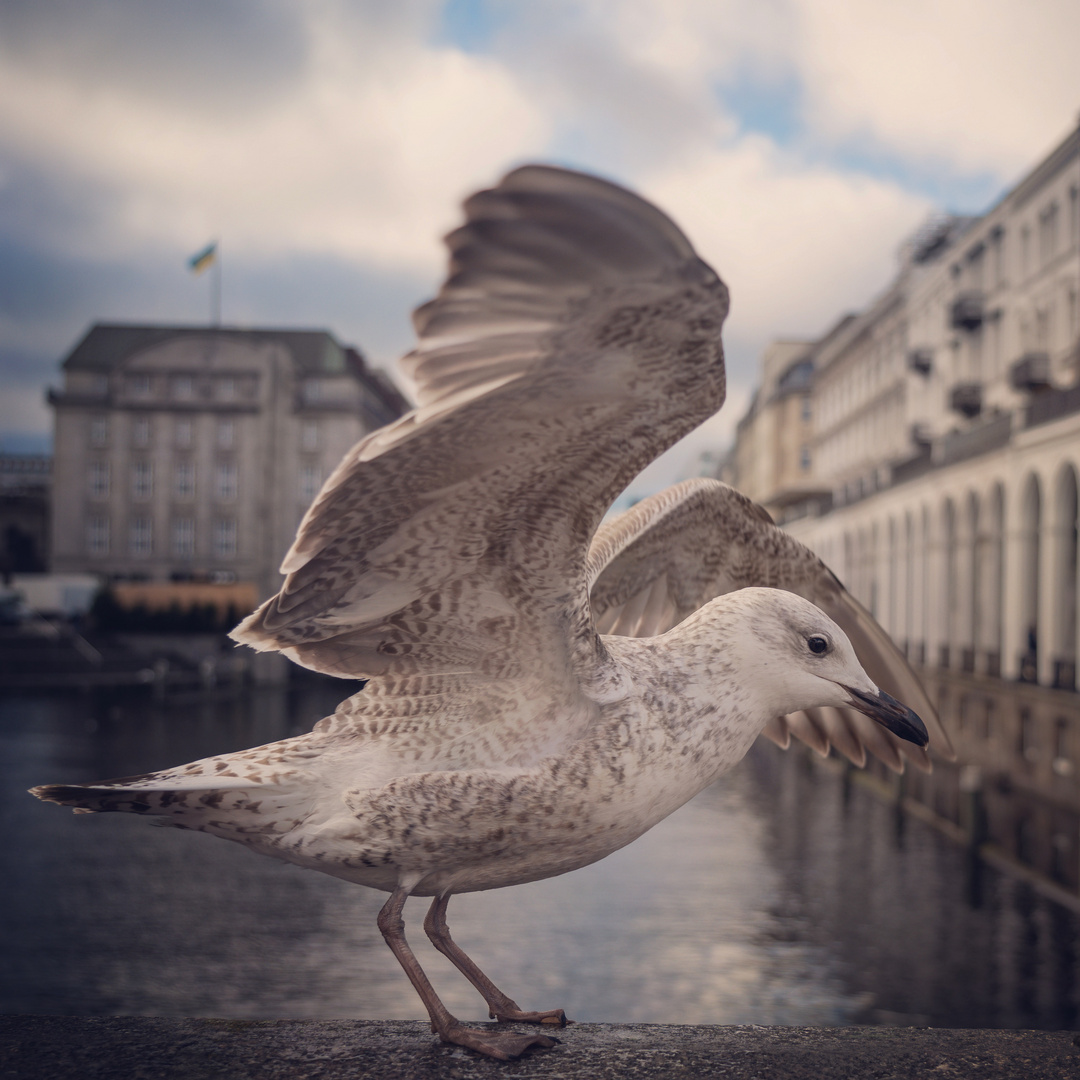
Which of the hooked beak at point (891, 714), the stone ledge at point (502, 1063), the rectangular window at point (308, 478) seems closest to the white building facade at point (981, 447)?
the stone ledge at point (502, 1063)

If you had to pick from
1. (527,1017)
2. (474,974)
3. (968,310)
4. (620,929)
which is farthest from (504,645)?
(968,310)

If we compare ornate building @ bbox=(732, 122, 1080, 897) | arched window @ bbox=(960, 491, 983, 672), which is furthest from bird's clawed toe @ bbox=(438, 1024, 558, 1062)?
arched window @ bbox=(960, 491, 983, 672)

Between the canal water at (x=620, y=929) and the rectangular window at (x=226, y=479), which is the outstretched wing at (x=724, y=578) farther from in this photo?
the rectangular window at (x=226, y=479)

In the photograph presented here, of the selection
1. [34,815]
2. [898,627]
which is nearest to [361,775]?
[898,627]

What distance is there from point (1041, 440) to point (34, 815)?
160 ft

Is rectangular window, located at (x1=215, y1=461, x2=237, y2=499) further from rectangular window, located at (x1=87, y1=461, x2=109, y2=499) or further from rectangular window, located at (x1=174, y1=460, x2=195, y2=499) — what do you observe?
rectangular window, located at (x1=87, y1=461, x2=109, y2=499)

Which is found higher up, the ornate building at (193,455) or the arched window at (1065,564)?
the ornate building at (193,455)

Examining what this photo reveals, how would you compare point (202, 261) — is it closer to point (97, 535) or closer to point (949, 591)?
point (97, 535)

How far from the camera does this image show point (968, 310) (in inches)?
1567

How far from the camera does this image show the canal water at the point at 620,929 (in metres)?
28.9

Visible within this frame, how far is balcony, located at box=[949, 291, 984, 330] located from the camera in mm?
39750

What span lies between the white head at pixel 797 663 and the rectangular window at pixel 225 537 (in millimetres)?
83181

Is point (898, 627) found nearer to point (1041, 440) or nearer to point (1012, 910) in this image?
point (1041, 440)

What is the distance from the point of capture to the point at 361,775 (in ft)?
10.2
